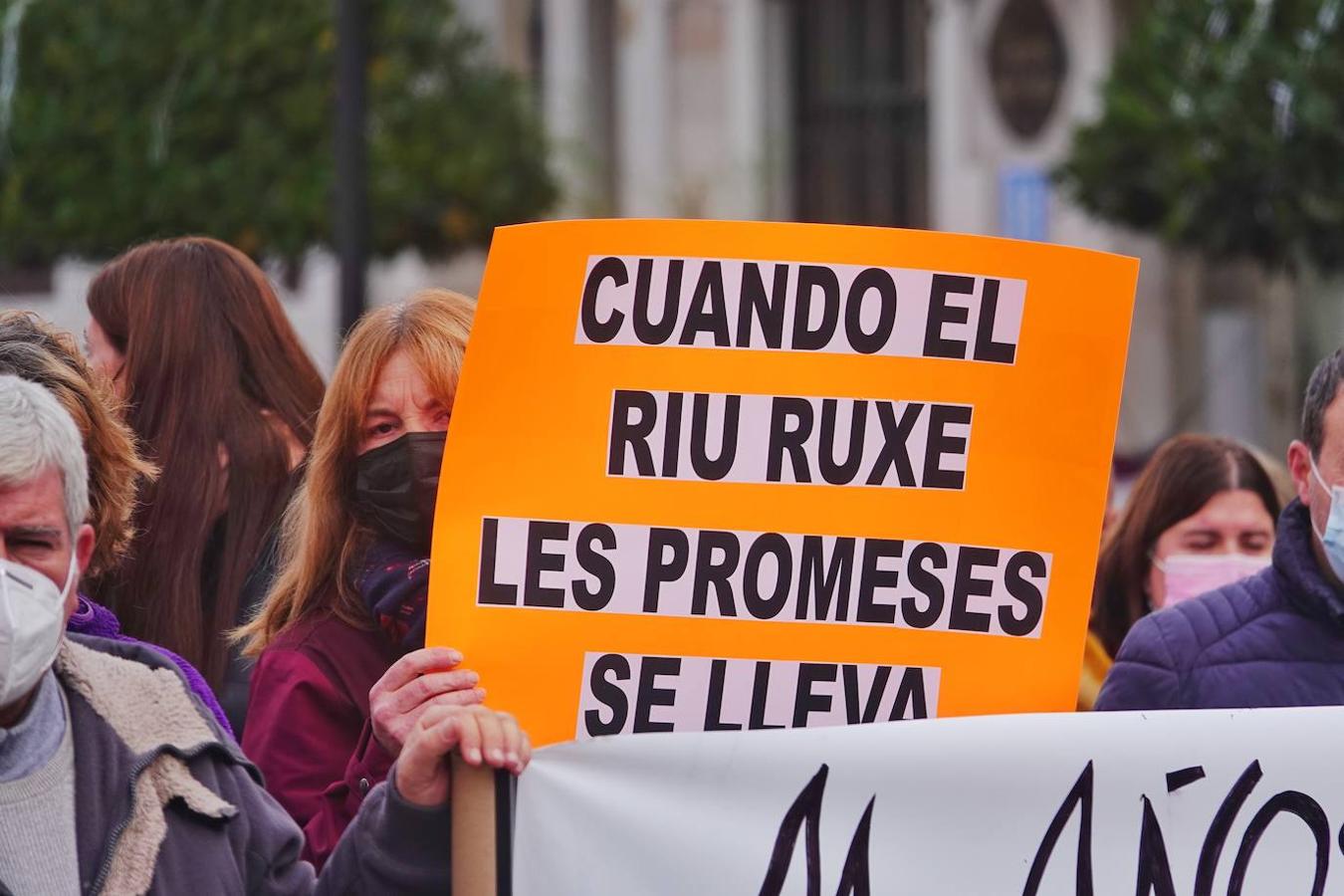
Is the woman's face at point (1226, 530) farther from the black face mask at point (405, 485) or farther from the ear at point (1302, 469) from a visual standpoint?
the black face mask at point (405, 485)

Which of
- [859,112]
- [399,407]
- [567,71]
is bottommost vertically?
[399,407]

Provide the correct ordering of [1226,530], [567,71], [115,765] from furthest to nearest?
1. [567,71]
2. [1226,530]
3. [115,765]

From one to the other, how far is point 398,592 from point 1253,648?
117 centimetres

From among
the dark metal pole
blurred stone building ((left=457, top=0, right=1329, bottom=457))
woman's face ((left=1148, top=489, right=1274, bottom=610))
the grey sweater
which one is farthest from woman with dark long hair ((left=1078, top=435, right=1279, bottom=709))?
blurred stone building ((left=457, top=0, right=1329, bottom=457))

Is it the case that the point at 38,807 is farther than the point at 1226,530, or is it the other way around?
the point at 1226,530

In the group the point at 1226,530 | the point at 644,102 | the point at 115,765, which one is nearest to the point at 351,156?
the point at 1226,530

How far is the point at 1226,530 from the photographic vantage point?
438cm

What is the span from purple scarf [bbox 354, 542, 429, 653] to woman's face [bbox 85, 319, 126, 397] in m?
0.93

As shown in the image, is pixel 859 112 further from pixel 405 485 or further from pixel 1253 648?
pixel 405 485

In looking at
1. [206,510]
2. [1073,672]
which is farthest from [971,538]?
[206,510]

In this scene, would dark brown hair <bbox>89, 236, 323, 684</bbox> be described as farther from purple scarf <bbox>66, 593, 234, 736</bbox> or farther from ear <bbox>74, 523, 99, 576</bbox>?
ear <bbox>74, 523, 99, 576</bbox>

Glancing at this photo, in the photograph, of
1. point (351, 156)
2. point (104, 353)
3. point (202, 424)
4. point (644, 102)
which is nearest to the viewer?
point (202, 424)

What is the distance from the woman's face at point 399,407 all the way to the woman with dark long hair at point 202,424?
605 millimetres

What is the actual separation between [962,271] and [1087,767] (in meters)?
0.63
